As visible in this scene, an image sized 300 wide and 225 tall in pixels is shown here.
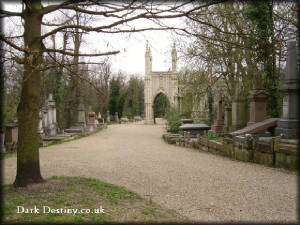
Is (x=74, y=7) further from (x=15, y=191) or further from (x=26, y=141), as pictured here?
(x=15, y=191)

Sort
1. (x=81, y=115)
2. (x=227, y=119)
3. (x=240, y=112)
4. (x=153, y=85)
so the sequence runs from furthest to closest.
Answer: (x=153, y=85), (x=81, y=115), (x=227, y=119), (x=240, y=112)

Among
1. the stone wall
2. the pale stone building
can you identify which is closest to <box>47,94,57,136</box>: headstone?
the stone wall

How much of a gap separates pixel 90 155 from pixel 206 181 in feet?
18.8

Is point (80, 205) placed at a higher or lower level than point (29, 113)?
lower

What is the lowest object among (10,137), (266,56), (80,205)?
(80,205)

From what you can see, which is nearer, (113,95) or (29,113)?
(29,113)

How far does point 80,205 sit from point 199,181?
3.26m

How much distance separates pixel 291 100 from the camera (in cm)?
809

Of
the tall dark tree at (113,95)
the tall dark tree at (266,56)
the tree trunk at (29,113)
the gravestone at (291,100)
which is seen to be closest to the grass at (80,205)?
the tree trunk at (29,113)

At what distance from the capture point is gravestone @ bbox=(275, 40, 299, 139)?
788 cm

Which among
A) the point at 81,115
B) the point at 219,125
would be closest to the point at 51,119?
the point at 81,115

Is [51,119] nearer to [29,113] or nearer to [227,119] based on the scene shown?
[227,119]

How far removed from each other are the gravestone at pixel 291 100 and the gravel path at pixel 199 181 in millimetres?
1645

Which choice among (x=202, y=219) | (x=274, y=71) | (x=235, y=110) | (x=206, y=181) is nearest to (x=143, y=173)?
(x=206, y=181)
